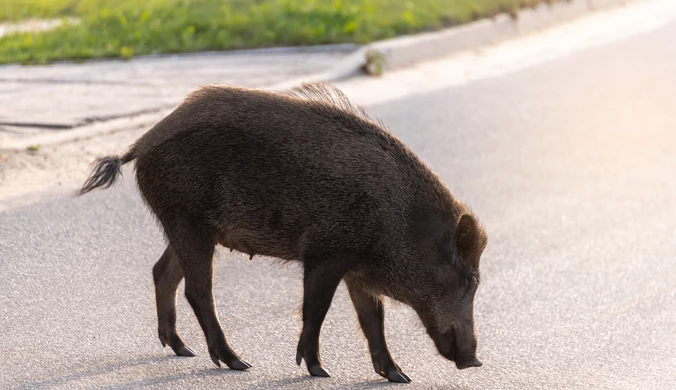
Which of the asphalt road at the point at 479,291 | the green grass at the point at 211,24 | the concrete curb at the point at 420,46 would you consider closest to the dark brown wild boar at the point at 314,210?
the asphalt road at the point at 479,291

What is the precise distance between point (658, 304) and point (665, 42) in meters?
7.97

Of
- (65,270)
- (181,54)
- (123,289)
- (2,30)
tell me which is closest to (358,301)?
(123,289)

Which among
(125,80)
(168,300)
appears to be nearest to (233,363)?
(168,300)

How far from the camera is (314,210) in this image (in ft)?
14.5

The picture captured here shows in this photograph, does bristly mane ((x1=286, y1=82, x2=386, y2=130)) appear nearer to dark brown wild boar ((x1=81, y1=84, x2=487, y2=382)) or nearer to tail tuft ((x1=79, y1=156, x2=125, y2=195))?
dark brown wild boar ((x1=81, y1=84, x2=487, y2=382))

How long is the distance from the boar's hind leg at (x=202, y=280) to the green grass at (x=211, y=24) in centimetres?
641

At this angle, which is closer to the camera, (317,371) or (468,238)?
(468,238)

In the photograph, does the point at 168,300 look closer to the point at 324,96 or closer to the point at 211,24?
the point at 324,96

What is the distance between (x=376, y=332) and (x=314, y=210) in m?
0.62

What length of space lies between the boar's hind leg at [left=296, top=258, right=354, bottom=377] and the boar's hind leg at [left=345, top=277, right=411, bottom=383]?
0.29 m

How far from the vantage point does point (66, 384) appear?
442 centimetres

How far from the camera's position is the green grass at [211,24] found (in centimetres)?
1104

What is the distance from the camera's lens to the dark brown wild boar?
441 centimetres

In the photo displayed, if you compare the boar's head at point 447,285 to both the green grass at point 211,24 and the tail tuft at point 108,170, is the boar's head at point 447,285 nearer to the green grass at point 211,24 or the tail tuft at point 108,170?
the tail tuft at point 108,170
